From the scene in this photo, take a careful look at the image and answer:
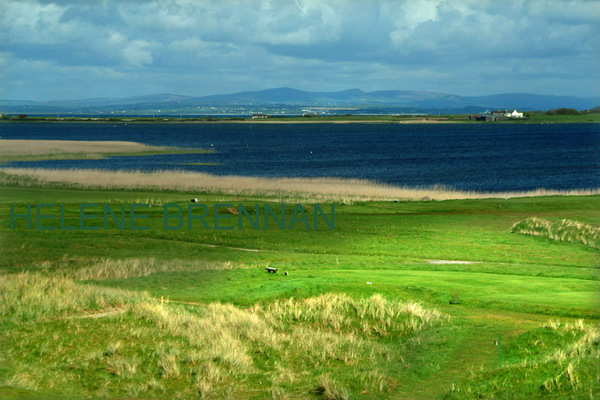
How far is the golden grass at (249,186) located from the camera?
49844mm

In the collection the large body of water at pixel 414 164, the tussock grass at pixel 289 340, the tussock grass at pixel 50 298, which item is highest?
the tussock grass at pixel 50 298

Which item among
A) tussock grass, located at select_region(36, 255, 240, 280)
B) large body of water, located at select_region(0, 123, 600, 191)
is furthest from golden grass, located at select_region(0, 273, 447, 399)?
large body of water, located at select_region(0, 123, 600, 191)

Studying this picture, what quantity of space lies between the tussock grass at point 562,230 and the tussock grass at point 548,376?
17.5 metres

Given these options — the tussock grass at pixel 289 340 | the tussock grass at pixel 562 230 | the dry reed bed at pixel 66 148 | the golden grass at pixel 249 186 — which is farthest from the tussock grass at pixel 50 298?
the dry reed bed at pixel 66 148

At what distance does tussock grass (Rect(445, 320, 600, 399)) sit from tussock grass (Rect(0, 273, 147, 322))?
7637 millimetres

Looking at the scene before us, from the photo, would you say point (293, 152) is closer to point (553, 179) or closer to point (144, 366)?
point (553, 179)

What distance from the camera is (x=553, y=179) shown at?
235 ft

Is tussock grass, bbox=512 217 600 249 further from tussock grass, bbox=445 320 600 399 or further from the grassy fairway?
tussock grass, bbox=445 320 600 399

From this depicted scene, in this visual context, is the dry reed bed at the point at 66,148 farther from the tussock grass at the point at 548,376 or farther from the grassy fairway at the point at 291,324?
the tussock grass at the point at 548,376

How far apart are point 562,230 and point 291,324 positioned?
1923cm

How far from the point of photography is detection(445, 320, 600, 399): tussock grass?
33.1 feet

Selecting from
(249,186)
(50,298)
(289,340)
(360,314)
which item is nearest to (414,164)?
(249,186)

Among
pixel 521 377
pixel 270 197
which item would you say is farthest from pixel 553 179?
pixel 521 377

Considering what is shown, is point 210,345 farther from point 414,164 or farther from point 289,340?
point 414,164
